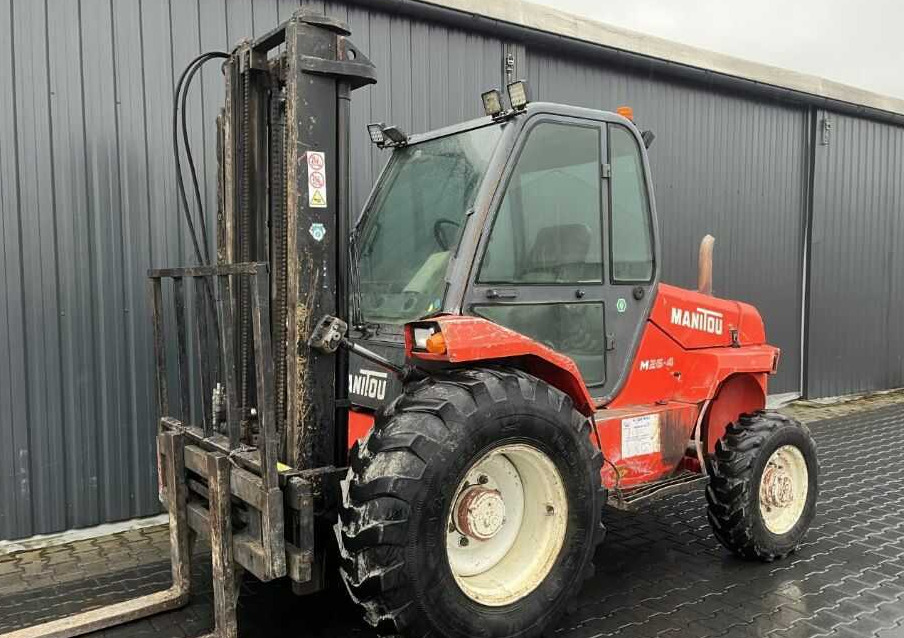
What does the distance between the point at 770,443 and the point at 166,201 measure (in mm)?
4382

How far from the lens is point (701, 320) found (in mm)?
4523

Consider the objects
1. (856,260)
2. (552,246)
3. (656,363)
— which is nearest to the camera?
(552,246)

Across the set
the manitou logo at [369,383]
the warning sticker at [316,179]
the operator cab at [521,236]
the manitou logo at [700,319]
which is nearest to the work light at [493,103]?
the operator cab at [521,236]

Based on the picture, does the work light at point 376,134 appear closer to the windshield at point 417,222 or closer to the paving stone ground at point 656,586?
the windshield at point 417,222

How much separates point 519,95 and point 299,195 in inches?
47.4

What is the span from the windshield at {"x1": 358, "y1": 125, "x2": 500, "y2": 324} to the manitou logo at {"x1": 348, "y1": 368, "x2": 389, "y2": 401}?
278 mm

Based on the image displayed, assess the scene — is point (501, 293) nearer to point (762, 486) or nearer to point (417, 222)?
point (417, 222)

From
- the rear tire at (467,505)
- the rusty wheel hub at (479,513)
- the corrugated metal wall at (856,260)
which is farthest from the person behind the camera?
the corrugated metal wall at (856,260)

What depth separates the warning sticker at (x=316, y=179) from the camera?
120 inches

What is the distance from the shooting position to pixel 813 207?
9.92 meters

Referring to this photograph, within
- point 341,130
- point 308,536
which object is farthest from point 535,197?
point 308,536

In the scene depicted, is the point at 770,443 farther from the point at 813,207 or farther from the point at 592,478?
the point at 813,207

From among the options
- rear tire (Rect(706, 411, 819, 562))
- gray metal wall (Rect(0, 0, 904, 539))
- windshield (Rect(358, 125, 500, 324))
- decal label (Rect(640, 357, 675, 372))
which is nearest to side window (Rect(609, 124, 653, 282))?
decal label (Rect(640, 357, 675, 372))

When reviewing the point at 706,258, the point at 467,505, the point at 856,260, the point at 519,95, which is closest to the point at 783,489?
the point at 706,258
